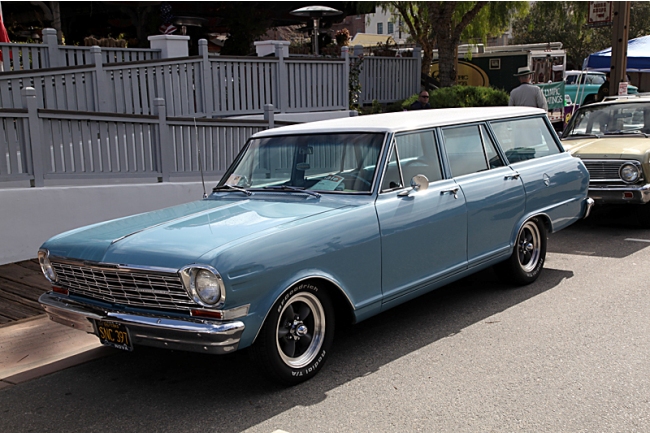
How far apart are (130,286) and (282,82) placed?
9628mm

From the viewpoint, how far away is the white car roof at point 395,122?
554cm

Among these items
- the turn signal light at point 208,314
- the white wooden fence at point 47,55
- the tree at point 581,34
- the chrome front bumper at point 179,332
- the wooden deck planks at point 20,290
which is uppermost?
the tree at point 581,34

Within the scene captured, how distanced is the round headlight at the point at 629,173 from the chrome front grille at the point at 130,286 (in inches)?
270

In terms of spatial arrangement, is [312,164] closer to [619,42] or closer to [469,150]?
[469,150]

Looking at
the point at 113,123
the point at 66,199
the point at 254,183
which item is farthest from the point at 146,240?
the point at 113,123

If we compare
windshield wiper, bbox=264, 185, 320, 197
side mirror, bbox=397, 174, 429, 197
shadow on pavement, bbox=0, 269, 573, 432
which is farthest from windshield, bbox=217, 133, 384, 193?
shadow on pavement, bbox=0, 269, 573, 432

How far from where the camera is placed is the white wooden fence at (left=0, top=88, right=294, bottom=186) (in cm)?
782

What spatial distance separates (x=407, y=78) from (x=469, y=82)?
6.20 metres

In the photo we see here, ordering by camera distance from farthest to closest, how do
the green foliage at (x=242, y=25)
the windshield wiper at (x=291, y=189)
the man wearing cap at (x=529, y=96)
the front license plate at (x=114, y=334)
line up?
the green foliage at (x=242, y=25)
the man wearing cap at (x=529, y=96)
the windshield wiper at (x=291, y=189)
the front license plate at (x=114, y=334)

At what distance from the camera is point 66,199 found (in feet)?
26.8

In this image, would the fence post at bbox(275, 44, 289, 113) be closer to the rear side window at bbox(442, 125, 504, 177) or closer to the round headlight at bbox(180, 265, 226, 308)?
the rear side window at bbox(442, 125, 504, 177)

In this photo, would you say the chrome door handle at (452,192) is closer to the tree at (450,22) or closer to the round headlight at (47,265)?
the round headlight at (47,265)

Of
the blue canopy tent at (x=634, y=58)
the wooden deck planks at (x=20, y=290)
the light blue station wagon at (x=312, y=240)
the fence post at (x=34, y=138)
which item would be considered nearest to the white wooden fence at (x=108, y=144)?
the fence post at (x=34, y=138)

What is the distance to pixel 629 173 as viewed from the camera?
352 inches
